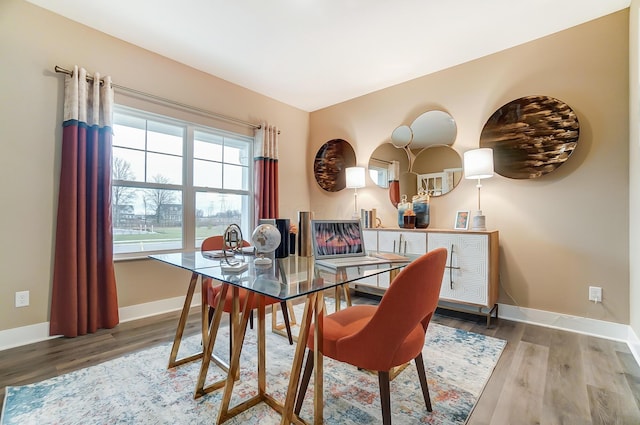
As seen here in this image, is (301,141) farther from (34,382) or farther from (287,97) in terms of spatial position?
(34,382)

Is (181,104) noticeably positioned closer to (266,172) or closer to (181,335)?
(266,172)

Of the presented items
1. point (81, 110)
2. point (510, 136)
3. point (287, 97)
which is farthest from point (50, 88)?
point (510, 136)

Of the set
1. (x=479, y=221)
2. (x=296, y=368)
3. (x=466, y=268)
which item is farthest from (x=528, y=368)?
(x=296, y=368)

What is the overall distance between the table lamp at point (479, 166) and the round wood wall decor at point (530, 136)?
0.22 metres

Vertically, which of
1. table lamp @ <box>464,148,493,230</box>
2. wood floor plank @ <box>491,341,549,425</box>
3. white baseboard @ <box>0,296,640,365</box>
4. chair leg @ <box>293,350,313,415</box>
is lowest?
wood floor plank @ <box>491,341,549,425</box>

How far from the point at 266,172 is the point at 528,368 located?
10.3 feet

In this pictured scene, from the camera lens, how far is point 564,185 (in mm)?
2562

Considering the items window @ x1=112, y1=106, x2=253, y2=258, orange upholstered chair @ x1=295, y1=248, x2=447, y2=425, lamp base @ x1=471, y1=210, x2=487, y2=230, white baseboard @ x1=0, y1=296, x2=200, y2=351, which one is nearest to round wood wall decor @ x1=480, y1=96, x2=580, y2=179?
lamp base @ x1=471, y1=210, x2=487, y2=230

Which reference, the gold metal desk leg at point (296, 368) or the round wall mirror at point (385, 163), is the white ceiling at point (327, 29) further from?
the gold metal desk leg at point (296, 368)

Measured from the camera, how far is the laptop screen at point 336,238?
1606 mm

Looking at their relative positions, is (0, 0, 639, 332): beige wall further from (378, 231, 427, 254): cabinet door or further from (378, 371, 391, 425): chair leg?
(378, 371, 391, 425): chair leg

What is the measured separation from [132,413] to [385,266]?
146 centimetres

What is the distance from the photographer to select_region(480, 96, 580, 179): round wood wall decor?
8.23 ft

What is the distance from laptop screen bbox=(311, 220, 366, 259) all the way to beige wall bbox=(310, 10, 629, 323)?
A: 6.02 feet
